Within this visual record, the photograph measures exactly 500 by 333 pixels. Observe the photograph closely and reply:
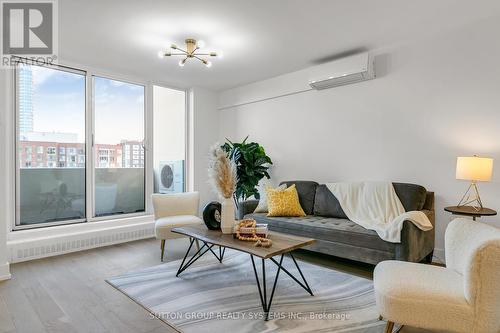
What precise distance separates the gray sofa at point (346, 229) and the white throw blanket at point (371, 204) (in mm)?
68

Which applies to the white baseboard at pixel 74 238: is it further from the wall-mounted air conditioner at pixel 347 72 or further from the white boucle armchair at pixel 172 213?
the wall-mounted air conditioner at pixel 347 72

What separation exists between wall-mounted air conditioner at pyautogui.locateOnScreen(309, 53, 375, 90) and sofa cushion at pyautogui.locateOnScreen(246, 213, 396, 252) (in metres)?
1.81

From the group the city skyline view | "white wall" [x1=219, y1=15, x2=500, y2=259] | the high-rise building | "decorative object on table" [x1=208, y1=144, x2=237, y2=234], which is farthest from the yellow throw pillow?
the high-rise building

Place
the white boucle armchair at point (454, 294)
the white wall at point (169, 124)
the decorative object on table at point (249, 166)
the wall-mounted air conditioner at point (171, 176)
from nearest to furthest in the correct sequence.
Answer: the white boucle armchair at point (454, 294)
the decorative object on table at point (249, 166)
the white wall at point (169, 124)
the wall-mounted air conditioner at point (171, 176)

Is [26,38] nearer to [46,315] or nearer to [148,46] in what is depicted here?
[148,46]

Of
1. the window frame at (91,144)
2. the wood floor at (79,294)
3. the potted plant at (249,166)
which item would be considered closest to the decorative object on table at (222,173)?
the wood floor at (79,294)

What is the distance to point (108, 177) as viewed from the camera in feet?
14.7

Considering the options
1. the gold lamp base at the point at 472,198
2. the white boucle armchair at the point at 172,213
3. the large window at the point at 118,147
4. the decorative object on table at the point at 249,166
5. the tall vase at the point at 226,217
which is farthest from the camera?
the decorative object on table at the point at 249,166

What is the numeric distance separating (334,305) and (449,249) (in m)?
0.92

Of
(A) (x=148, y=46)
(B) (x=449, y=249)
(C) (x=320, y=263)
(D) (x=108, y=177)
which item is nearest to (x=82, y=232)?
(D) (x=108, y=177)

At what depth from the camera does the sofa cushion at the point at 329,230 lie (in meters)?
2.82

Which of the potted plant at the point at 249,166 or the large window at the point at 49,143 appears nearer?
the large window at the point at 49,143

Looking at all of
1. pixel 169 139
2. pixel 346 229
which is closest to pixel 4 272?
pixel 169 139

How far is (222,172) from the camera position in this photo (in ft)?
8.36
